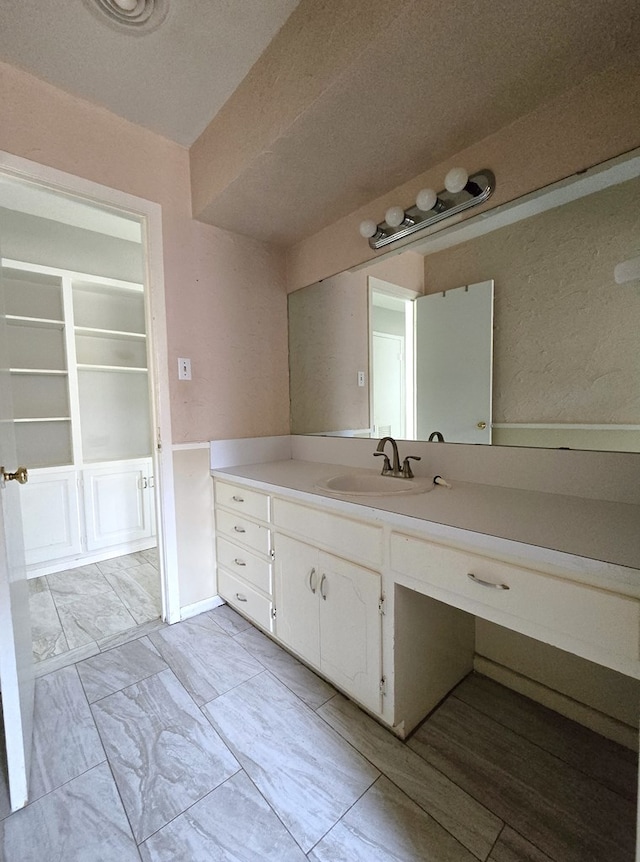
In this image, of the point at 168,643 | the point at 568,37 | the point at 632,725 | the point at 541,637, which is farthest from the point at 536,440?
the point at 168,643

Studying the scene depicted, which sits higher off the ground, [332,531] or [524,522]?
[524,522]

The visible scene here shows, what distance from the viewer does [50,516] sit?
2.42 m

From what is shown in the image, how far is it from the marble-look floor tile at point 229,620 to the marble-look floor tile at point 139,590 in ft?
1.06

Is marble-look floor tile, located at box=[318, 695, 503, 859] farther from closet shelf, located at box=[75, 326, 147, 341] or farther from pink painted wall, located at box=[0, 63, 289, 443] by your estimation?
closet shelf, located at box=[75, 326, 147, 341]

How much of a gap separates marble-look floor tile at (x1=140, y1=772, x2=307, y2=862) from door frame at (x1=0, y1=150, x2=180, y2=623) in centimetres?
99

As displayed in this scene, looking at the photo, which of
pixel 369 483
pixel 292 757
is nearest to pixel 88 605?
pixel 292 757

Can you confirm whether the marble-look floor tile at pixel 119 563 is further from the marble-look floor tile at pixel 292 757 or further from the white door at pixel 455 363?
the white door at pixel 455 363

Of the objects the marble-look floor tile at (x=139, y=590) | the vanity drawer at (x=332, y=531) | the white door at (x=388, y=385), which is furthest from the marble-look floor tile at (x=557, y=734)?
the marble-look floor tile at (x=139, y=590)

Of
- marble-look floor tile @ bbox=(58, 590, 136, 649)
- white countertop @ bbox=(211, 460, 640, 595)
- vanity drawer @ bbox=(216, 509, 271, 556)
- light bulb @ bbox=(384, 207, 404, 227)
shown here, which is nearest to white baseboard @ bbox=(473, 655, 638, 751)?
white countertop @ bbox=(211, 460, 640, 595)

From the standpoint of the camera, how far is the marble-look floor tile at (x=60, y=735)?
107cm

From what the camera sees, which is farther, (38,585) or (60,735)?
(38,585)

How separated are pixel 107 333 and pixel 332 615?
8.64 feet

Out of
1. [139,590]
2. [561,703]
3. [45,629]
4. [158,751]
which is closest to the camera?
[158,751]

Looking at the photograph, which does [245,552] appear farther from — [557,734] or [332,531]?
[557,734]
